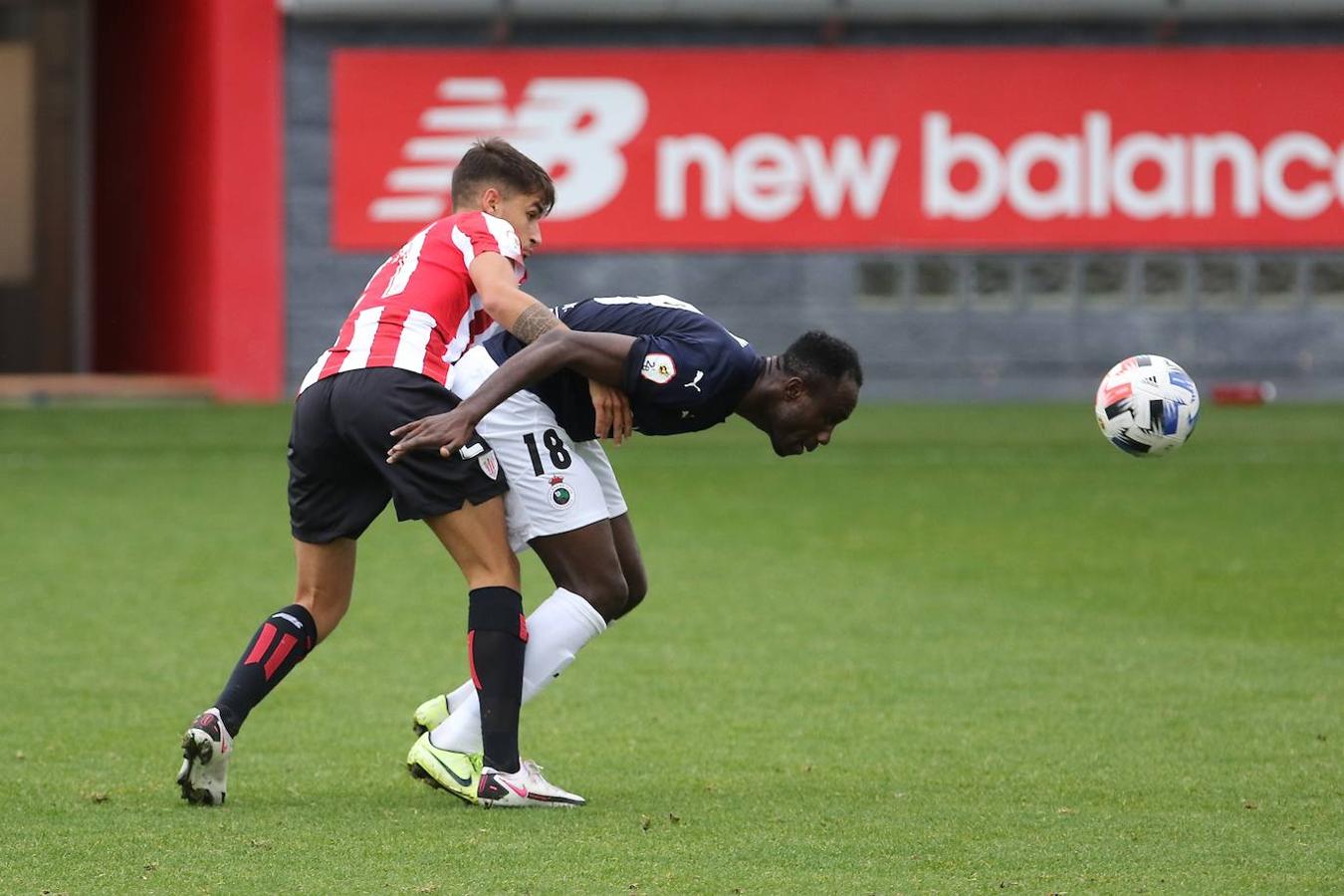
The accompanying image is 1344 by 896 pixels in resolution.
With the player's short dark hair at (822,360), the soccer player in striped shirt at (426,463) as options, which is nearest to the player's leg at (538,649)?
the soccer player in striped shirt at (426,463)

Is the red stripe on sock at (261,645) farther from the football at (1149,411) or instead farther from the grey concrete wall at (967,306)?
the grey concrete wall at (967,306)

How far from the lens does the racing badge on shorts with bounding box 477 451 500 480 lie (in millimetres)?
5930

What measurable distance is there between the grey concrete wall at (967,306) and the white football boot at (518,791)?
69.1 feet

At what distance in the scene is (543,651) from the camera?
6066 millimetres

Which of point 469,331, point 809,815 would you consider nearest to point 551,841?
point 809,815

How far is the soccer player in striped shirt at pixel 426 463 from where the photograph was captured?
230 inches

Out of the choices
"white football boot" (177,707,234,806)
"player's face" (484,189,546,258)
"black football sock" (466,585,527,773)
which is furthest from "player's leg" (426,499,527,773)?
"player's face" (484,189,546,258)

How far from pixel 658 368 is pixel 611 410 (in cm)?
20

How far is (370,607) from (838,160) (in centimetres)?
1753

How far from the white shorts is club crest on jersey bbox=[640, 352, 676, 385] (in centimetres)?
42

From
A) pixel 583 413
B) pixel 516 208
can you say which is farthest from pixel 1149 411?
pixel 516 208

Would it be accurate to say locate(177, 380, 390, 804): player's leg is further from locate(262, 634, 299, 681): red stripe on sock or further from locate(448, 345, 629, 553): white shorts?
locate(448, 345, 629, 553): white shorts

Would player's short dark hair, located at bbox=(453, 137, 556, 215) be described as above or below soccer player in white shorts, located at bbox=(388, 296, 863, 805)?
above

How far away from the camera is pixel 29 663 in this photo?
342 inches
